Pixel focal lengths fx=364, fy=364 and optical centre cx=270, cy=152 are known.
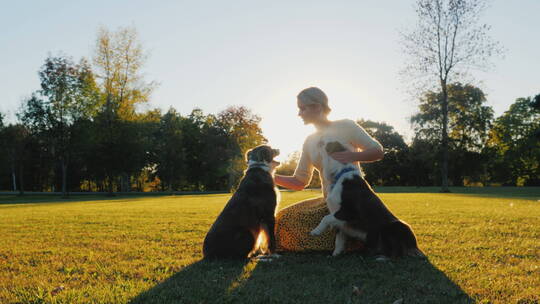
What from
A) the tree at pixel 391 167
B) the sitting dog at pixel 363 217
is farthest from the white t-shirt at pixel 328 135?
the tree at pixel 391 167

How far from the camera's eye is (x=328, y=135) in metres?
4.45

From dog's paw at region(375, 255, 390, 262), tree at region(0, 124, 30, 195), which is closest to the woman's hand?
dog's paw at region(375, 255, 390, 262)

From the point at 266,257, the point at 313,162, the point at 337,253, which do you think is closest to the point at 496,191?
the point at 313,162

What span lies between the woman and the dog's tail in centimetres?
78

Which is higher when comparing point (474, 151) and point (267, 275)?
point (474, 151)

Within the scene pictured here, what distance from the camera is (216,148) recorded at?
4897cm

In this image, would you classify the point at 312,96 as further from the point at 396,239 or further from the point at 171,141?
the point at 171,141

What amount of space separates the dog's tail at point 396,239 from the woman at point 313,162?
78 cm

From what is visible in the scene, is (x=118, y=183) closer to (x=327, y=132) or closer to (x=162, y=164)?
(x=162, y=164)

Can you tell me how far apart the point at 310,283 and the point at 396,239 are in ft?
3.90

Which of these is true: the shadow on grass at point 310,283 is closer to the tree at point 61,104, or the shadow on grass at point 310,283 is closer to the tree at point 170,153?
the tree at point 61,104

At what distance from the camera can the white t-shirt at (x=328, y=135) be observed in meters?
4.32

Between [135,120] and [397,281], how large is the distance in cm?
3512

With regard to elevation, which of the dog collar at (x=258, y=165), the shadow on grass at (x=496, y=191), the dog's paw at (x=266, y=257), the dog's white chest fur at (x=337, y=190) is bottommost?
the shadow on grass at (x=496, y=191)
